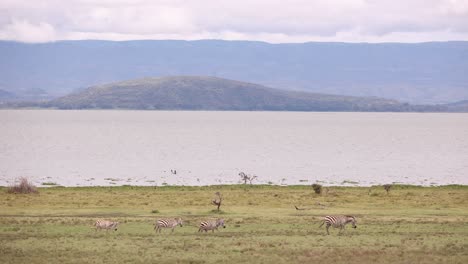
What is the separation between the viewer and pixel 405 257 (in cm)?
2764

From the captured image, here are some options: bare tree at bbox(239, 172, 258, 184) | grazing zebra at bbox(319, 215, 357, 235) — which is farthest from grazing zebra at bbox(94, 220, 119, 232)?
bare tree at bbox(239, 172, 258, 184)

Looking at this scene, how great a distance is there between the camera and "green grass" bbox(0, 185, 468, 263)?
2795 centimetres

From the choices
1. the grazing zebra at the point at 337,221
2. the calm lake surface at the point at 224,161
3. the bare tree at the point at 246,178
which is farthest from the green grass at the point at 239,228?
the calm lake surface at the point at 224,161

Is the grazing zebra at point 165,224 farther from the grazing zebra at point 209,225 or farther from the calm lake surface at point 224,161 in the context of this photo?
the calm lake surface at point 224,161

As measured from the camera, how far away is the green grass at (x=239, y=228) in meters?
28.0

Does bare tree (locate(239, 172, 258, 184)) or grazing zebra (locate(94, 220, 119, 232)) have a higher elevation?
bare tree (locate(239, 172, 258, 184))

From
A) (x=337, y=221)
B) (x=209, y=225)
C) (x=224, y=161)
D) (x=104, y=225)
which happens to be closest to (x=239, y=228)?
(x=209, y=225)

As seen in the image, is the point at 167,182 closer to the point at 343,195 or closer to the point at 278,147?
the point at 343,195

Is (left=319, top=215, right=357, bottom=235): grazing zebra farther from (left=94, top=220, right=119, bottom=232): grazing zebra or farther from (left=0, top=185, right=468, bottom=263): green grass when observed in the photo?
(left=94, top=220, right=119, bottom=232): grazing zebra

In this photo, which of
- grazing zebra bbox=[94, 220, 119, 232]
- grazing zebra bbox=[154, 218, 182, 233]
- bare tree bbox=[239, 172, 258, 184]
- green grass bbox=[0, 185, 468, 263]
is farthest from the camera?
bare tree bbox=[239, 172, 258, 184]

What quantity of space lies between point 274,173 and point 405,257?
2446 inches

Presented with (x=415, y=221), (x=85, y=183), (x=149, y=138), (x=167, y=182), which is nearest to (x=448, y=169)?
(x=167, y=182)

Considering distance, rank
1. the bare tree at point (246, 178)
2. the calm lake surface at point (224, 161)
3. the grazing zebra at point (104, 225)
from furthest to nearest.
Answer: the calm lake surface at point (224, 161), the bare tree at point (246, 178), the grazing zebra at point (104, 225)

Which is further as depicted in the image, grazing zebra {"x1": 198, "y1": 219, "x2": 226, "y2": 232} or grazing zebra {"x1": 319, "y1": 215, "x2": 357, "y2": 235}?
grazing zebra {"x1": 198, "y1": 219, "x2": 226, "y2": 232}
